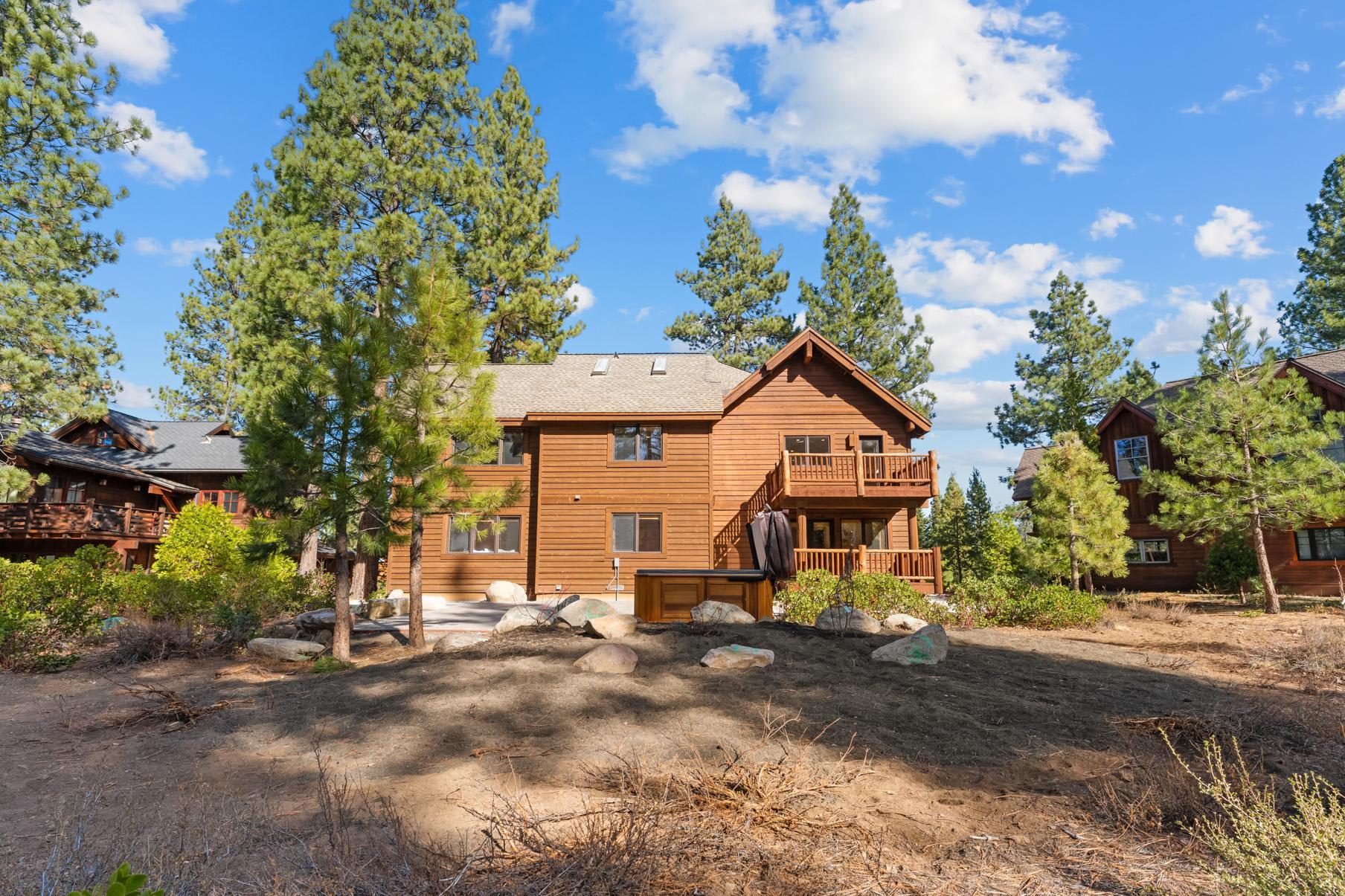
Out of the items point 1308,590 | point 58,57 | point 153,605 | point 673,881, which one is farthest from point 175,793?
point 1308,590

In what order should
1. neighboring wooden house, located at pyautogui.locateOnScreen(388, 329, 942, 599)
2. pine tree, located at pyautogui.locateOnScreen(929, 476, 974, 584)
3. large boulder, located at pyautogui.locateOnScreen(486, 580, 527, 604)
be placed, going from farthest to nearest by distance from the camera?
pine tree, located at pyautogui.locateOnScreen(929, 476, 974, 584)
neighboring wooden house, located at pyautogui.locateOnScreen(388, 329, 942, 599)
large boulder, located at pyautogui.locateOnScreen(486, 580, 527, 604)

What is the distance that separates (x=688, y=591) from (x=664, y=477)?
953cm

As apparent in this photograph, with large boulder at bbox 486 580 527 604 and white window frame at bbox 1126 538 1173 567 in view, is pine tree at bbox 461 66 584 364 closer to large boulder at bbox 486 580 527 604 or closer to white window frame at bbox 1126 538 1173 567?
large boulder at bbox 486 580 527 604

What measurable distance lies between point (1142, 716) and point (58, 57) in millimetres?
28577

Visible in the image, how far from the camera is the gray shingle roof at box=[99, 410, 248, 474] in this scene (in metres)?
34.6

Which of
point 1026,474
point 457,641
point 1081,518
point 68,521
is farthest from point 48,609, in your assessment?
point 1026,474

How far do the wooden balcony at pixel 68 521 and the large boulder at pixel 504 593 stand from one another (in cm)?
1827

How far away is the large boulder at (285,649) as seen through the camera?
1063 centimetres

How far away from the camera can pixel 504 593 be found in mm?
21031

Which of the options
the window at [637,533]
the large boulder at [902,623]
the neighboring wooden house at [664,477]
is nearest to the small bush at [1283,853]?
the large boulder at [902,623]

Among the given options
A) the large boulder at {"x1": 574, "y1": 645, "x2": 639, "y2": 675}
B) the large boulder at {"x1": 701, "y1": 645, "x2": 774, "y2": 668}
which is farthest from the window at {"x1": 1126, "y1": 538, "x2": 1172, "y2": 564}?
the large boulder at {"x1": 574, "y1": 645, "x2": 639, "y2": 675}

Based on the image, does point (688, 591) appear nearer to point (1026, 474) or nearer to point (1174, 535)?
point (1174, 535)

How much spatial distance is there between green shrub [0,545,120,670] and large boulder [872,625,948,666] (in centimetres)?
1128

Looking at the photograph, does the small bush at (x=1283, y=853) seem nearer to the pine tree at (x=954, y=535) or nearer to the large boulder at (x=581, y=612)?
the large boulder at (x=581, y=612)
